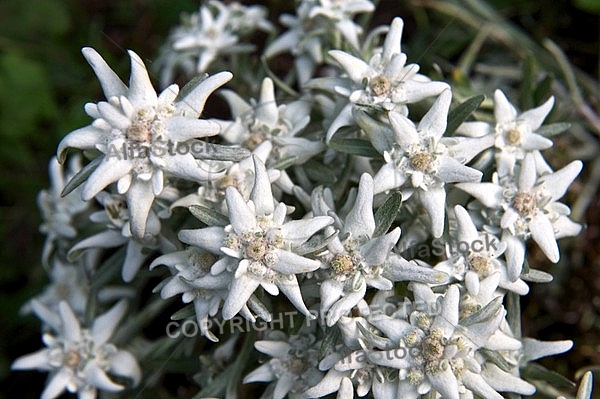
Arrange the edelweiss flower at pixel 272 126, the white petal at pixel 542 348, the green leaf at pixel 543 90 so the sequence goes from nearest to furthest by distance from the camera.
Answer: the white petal at pixel 542 348 < the edelweiss flower at pixel 272 126 < the green leaf at pixel 543 90

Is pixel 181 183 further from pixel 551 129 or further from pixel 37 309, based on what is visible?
pixel 551 129

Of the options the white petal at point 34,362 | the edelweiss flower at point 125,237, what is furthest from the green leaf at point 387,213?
the white petal at point 34,362

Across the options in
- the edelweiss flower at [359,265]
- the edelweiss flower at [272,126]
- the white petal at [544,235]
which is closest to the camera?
the edelweiss flower at [359,265]

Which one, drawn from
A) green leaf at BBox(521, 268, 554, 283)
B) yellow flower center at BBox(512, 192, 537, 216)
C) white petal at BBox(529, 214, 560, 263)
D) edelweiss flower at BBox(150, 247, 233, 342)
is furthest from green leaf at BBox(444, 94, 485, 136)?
edelweiss flower at BBox(150, 247, 233, 342)

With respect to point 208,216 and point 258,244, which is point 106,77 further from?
point 258,244

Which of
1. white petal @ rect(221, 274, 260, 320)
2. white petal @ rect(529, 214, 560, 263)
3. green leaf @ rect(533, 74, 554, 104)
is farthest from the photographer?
green leaf @ rect(533, 74, 554, 104)

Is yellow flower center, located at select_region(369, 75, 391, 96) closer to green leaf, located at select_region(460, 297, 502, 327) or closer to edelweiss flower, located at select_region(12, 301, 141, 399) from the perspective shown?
green leaf, located at select_region(460, 297, 502, 327)

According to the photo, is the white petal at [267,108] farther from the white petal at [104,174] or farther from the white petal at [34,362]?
the white petal at [34,362]

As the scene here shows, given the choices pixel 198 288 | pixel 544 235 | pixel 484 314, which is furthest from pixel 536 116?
pixel 198 288
